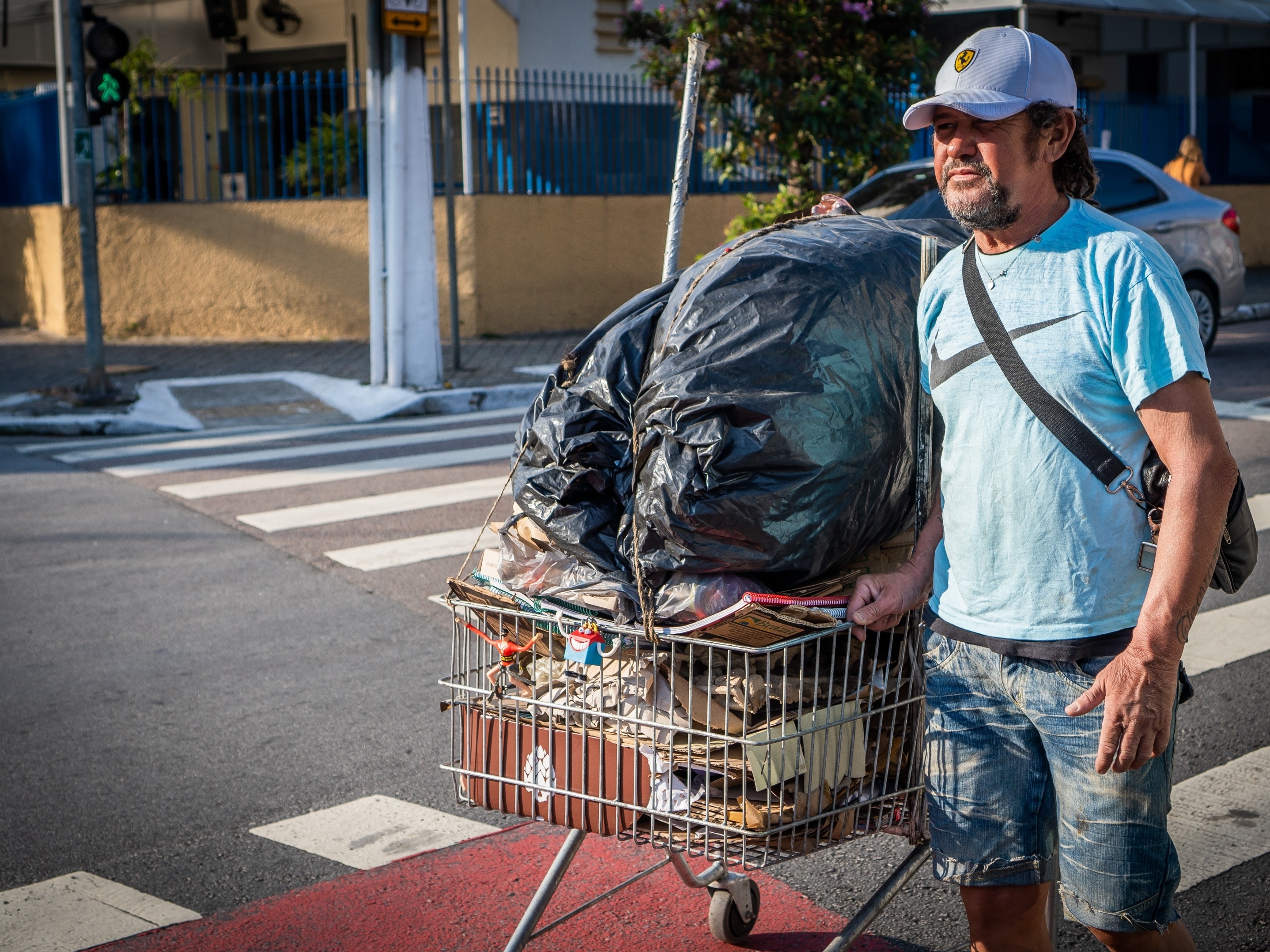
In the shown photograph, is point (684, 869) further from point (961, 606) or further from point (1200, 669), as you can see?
point (1200, 669)

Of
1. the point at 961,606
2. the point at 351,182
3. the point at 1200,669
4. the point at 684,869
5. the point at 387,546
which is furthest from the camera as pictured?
the point at 351,182

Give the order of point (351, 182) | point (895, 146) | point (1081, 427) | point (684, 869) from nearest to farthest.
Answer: point (1081, 427) < point (684, 869) < point (895, 146) < point (351, 182)

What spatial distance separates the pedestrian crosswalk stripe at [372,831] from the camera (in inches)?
147

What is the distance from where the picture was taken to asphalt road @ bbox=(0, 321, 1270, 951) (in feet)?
11.8

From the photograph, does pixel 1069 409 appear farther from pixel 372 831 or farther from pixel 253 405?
pixel 253 405

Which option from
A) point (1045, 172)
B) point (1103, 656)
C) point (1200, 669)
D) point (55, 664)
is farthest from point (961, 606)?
point (55, 664)

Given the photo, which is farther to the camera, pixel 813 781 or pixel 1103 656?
pixel 813 781

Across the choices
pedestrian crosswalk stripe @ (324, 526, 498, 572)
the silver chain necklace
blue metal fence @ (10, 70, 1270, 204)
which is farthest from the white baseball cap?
blue metal fence @ (10, 70, 1270, 204)

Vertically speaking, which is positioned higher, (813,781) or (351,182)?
(351,182)

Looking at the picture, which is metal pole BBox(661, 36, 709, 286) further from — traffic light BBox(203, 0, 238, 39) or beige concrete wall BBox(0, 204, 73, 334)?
traffic light BBox(203, 0, 238, 39)

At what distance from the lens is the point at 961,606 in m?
2.40

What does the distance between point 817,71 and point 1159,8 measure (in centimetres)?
794

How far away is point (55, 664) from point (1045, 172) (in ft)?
14.3

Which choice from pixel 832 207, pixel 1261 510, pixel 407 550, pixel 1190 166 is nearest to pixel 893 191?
pixel 1261 510
